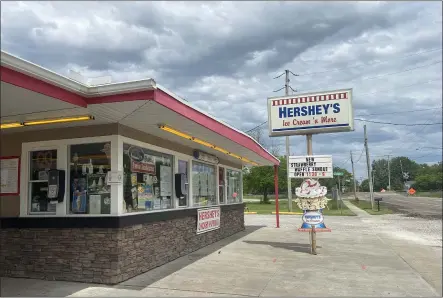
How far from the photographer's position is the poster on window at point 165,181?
8.85m

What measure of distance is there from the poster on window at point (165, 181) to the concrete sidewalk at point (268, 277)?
5.06 feet

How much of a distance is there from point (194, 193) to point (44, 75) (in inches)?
258

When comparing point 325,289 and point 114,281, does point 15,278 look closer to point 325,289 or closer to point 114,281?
point 114,281

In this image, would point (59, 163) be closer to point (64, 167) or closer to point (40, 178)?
point (64, 167)

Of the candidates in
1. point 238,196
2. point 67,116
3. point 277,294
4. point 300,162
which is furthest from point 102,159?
point 238,196

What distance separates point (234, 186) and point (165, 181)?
6.66 metres

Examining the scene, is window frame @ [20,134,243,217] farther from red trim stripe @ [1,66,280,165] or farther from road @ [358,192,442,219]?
road @ [358,192,442,219]

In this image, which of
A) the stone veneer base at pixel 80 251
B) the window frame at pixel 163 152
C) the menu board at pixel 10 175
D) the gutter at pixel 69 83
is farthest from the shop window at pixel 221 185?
the gutter at pixel 69 83

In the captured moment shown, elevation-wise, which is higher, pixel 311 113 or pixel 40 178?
pixel 311 113

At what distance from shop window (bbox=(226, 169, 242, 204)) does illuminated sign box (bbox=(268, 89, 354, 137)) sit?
382 centimetres

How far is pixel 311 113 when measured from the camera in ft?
36.1

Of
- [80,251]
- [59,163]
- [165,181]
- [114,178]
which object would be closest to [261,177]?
[165,181]

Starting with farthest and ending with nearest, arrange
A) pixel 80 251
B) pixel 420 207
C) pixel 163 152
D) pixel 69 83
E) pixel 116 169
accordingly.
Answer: pixel 420 207, pixel 163 152, pixel 116 169, pixel 80 251, pixel 69 83

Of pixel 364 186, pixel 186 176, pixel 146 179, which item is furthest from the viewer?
pixel 364 186
